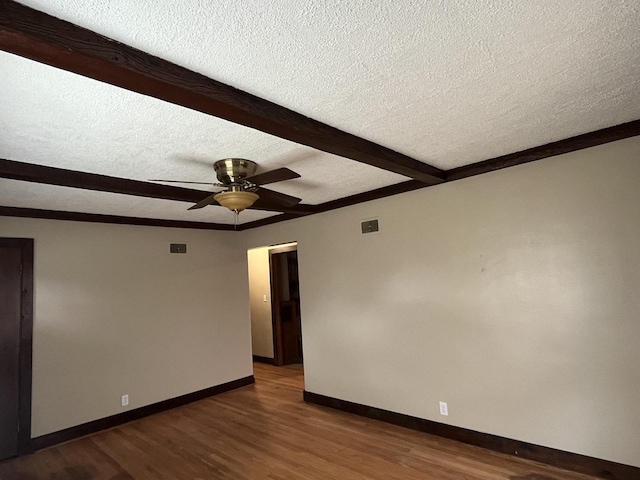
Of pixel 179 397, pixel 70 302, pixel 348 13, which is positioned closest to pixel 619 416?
pixel 348 13

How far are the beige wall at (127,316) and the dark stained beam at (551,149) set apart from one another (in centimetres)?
345

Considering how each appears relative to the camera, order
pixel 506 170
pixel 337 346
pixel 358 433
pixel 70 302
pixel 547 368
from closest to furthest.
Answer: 1. pixel 547 368
2. pixel 506 170
3. pixel 358 433
4. pixel 70 302
5. pixel 337 346

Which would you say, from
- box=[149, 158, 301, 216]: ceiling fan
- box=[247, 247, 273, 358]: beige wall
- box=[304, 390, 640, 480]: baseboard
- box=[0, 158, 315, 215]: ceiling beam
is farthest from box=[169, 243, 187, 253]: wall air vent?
box=[304, 390, 640, 480]: baseboard

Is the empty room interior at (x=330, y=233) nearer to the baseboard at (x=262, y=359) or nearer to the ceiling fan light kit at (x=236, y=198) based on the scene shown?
the ceiling fan light kit at (x=236, y=198)

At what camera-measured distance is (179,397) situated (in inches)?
180

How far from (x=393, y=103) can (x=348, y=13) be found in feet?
2.29

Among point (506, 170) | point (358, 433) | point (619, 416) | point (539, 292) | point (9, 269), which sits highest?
point (506, 170)

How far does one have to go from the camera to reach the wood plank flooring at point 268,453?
2.76m

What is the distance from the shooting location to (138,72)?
1310 millimetres

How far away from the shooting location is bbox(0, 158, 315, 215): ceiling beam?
7.84ft

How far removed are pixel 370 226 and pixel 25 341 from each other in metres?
3.55

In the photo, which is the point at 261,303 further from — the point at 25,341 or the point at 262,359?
the point at 25,341

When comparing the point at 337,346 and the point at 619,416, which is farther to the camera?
the point at 337,346

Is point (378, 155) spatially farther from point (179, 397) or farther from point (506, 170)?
point (179, 397)
